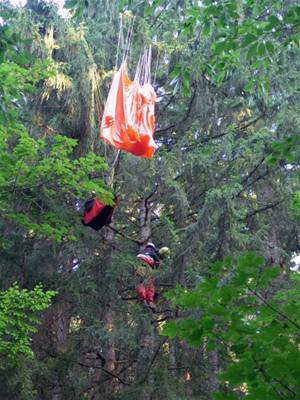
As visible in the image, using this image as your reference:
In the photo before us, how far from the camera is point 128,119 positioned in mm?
5555

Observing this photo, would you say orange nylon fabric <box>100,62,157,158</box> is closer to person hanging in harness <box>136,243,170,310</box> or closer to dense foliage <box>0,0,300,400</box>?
dense foliage <box>0,0,300,400</box>

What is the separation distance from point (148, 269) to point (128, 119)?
9.89 ft

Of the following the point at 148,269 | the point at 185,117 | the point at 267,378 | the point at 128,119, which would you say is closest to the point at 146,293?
the point at 148,269

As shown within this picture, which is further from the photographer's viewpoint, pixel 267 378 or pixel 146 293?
pixel 146 293

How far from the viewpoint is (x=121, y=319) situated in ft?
26.0

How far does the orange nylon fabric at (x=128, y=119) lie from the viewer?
5.48 meters

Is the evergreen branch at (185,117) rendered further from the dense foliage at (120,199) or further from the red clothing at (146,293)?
the red clothing at (146,293)

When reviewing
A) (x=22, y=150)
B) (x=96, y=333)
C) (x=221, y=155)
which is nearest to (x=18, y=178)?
(x=22, y=150)

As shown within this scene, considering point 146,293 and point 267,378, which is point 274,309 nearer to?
point 267,378

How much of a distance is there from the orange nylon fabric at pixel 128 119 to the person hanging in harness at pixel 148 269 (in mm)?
1696

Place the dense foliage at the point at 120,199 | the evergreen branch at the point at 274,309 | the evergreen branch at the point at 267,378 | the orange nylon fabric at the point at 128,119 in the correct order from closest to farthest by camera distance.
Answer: the evergreen branch at the point at 267,378
the evergreen branch at the point at 274,309
the orange nylon fabric at the point at 128,119
the dense foliage at the point at 120,199

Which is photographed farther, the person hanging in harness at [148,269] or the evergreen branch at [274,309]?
the person hanging in harness at [148,269]

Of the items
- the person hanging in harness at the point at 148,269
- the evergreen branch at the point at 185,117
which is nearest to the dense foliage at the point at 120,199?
the evergreen branch at the point at 185,117

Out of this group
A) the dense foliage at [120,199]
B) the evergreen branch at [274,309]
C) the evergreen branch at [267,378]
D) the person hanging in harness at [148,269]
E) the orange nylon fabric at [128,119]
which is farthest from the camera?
the person hanging in harness at [148,269]
